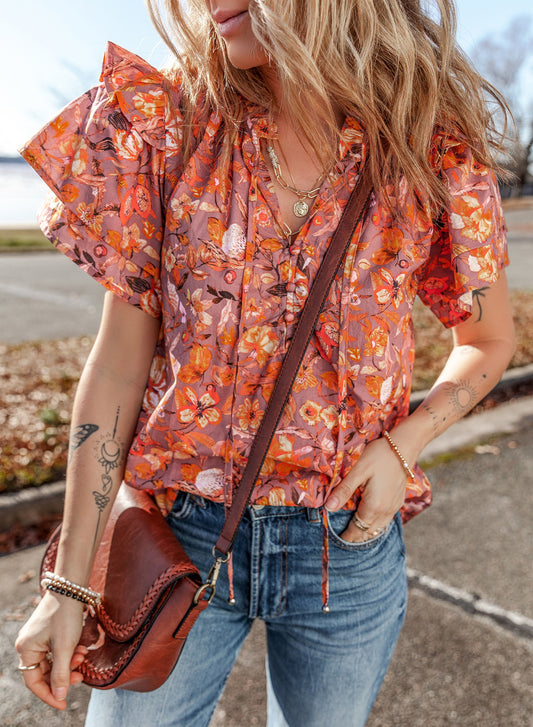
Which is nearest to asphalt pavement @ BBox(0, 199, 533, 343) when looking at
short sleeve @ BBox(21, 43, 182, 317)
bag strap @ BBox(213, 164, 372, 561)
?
short sleeve @ BBox(21, 43, 182, 317)

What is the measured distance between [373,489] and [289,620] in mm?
313

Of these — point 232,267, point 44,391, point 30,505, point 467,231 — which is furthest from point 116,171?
point 44,391

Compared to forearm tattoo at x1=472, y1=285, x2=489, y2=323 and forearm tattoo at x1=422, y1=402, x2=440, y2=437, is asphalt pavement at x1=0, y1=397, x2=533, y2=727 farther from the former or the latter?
forearm tattoo at x1=472, y1=285, x2=489, y2=323

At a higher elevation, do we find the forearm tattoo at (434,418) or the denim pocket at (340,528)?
the forearm tattoo at (434,418)

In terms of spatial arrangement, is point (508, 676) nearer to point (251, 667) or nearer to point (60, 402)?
point (251, 667)

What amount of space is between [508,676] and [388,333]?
1.93 metres

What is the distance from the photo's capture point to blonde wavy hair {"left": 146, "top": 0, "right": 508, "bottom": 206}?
1193mm

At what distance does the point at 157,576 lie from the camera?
3.92ft

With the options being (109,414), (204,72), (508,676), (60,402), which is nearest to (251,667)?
(508,676)

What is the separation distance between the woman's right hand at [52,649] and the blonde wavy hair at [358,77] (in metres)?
0.89

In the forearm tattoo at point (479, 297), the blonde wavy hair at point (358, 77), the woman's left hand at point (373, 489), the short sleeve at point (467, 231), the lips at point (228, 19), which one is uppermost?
the lips at point (228, 19)

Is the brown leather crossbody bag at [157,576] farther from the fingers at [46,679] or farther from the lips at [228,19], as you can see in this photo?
the lips at [228,19]

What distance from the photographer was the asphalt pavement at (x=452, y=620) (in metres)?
2.41

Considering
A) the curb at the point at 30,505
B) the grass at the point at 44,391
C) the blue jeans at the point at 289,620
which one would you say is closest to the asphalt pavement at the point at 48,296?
the grass at the point at 44,391
